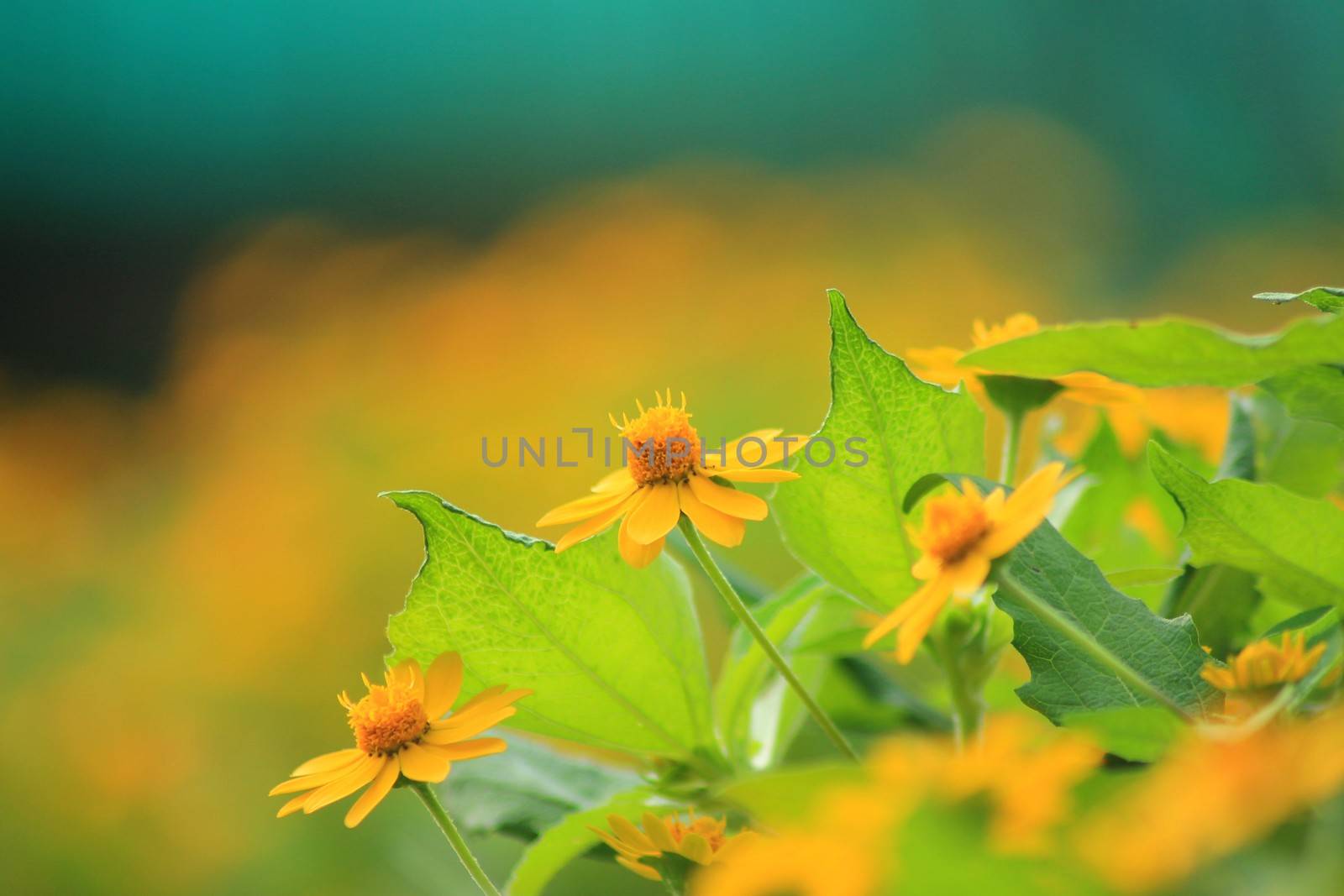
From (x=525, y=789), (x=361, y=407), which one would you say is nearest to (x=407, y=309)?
(x=361, y=407)

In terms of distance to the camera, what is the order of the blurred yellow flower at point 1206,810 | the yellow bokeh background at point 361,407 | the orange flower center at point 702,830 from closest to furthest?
the blurred yellow flower at point 1206,810 → the orange flower center at point 702,830 → the yellow bokeh background at point 361,407

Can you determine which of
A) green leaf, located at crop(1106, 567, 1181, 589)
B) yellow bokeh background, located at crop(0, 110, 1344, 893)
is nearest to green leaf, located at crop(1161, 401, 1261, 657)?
green leaf, located at crop(1106, 567, 1181, 589)

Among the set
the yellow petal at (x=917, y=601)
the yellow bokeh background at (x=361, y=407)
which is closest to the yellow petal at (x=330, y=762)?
the yellow petal at (x=917, y=601)

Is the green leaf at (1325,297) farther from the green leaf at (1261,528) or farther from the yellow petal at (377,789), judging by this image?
the yellow petal at (377,789)

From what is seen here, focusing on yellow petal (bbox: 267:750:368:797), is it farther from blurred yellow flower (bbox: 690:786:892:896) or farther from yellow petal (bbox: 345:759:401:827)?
blurred yellow flower (bbox: 690:786:892:896)

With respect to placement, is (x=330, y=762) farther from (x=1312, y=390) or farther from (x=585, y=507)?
(x=1312, y=390)

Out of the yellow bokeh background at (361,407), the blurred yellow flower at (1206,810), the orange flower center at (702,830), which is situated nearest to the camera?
the blurred yellow flower at (1206,810)

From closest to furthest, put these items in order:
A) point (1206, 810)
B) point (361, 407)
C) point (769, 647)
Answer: point (1206, 810), point (769, 647), point (361, 407)

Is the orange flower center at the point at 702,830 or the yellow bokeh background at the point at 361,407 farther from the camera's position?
the yellow bokeh background at the point at 361,407
